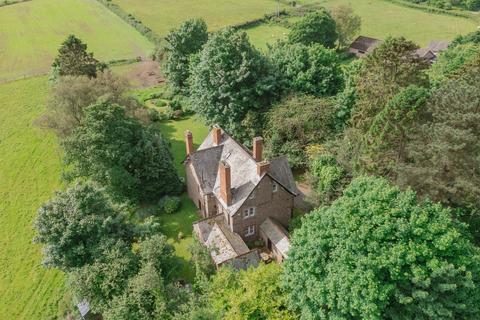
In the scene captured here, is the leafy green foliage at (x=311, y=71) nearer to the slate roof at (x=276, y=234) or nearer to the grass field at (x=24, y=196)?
the slate roof at (x=276, y=234)

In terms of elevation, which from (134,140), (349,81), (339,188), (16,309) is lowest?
(16,309)

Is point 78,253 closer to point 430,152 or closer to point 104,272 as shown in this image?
point 104,272

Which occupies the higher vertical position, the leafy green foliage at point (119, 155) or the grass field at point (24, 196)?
the leafy green foliage at point (119, 155)

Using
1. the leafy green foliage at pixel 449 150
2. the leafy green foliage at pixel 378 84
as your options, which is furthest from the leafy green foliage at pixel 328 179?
the leafy green foliage at pixel 449 150

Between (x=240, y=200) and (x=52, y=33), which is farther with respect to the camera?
(x=52, y=33)

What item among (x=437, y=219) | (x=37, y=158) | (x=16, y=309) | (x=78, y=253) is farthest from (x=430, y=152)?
(x=37, y=158)

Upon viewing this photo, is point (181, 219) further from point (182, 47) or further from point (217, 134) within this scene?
point (182, 47)

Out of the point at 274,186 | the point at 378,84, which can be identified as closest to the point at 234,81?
the point at 274,186
